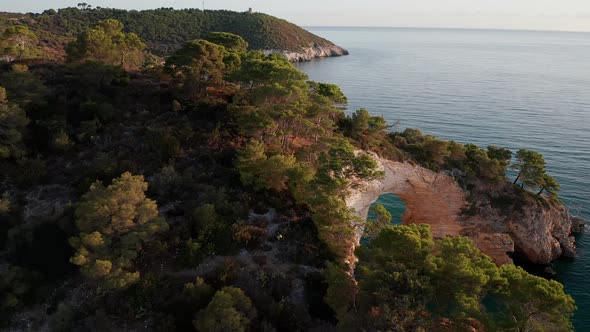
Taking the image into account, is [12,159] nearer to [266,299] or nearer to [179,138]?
[179,138]

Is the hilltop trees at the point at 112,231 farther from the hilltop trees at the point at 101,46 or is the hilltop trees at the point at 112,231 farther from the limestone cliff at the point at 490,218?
the hilltop trees at the point at 101,46

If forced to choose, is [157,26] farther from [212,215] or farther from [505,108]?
[212,215]

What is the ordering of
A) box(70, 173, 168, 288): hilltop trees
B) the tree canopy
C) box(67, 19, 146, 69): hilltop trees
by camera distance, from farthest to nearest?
the tree canopy → box(67, 19, 146, 69): hilltop trees → box(70, 173, 168, 288): hilltop trees

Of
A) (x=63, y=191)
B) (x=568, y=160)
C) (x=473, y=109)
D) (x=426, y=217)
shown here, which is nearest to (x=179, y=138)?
(x=63, y=191)

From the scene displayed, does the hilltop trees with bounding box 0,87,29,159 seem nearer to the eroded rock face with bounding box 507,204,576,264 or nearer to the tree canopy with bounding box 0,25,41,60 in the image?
the tree canopy with bounding box 0,25,41,60

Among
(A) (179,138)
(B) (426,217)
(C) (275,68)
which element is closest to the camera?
(A) (179,138)

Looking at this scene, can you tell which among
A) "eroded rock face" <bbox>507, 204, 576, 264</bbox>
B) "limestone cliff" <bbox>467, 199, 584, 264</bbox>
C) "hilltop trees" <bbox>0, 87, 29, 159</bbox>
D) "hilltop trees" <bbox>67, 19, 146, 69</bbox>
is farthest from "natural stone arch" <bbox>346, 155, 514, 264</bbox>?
"hilltop trees" <bbox>67, 19, 146, 69</bbox>
